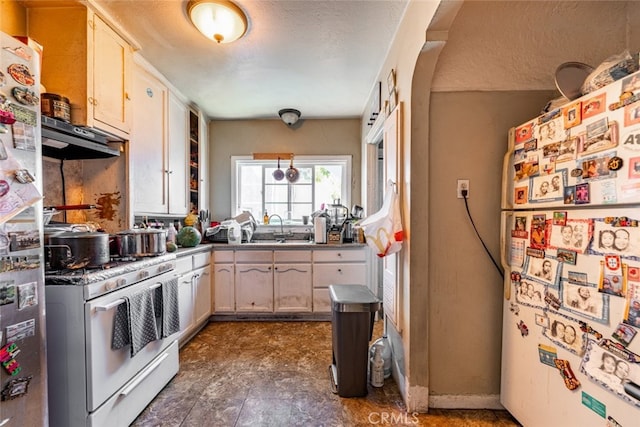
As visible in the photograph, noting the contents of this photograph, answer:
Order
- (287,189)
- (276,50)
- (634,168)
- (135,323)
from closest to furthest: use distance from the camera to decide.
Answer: (634,168) < (135,323) < (276,50) < (287,189)

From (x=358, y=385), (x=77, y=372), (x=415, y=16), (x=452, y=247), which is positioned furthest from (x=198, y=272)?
(x=415, y=16)

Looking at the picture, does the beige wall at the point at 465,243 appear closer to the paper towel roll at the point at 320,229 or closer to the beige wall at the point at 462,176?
the beige wall at the point at 462,176

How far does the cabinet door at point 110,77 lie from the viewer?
187 cm

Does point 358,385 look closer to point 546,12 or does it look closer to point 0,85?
point 0,85

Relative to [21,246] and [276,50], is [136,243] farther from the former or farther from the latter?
[276,50]

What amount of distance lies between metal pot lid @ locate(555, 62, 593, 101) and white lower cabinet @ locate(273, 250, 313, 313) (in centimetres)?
242

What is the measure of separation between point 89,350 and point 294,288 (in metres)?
2.00

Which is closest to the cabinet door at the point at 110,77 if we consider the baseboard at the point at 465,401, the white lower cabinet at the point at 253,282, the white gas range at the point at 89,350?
the white gas range at the point at 89,350

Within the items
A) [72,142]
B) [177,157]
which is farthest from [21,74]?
[177,157]

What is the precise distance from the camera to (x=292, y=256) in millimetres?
3158

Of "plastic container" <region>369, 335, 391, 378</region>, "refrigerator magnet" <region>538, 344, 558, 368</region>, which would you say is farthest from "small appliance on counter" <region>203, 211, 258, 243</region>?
"refrigerator magnet" <region>538, 344, 558, 368</region>

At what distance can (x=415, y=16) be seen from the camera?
1.63 m

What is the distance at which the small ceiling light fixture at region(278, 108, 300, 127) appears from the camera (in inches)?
136

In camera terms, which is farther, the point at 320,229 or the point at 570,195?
the point at 320,229
